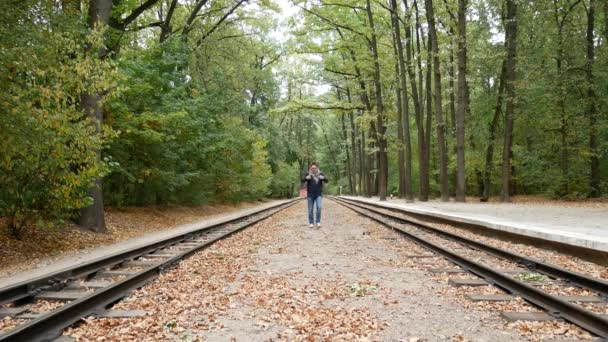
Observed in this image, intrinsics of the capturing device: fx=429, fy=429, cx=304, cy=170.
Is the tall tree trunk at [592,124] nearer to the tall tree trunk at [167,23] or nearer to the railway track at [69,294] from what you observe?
the tall tree trunk at [167,23]

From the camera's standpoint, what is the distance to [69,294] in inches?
193

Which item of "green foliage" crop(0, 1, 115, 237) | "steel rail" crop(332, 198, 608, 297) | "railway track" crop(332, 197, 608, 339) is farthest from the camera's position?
"green foliage" crop(0, 1, 115, 237)

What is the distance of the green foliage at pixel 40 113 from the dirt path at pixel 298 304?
3196mm

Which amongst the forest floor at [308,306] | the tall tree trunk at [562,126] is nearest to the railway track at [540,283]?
the forest floor at [308,306]

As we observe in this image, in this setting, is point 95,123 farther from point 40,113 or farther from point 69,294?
point 69,294

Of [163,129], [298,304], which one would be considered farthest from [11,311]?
[163,129]

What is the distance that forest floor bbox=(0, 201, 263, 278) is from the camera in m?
7.78

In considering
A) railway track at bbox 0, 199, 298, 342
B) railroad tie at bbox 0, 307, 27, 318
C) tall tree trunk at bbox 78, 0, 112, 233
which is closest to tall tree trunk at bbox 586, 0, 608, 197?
tall tree trunk at bbox 78, 0, 112, 233

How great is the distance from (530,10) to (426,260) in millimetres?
22148

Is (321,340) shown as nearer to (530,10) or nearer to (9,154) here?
(9,154)

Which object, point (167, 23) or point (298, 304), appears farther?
point (167, 23)

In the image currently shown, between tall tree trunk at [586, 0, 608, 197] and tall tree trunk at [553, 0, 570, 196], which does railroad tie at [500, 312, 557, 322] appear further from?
tall tree trunk at [553, 0, 570, 196]

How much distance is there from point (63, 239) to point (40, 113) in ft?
13.0

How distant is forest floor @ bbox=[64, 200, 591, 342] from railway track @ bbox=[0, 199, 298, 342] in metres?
0.17
